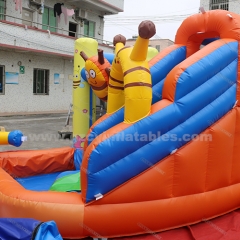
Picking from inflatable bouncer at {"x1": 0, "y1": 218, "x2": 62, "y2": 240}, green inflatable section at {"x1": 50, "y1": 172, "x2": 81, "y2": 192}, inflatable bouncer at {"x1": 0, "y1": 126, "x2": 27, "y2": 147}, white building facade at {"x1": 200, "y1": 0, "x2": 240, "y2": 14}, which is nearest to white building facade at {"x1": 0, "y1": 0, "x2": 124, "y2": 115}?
white building facade at {"x1": 200, "y1": 0, "x2": 240, "y2": 14}

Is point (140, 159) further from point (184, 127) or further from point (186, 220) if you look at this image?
point (186, 220)

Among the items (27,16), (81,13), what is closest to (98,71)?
(27,16)

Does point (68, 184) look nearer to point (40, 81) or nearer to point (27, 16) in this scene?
point (40, 81)

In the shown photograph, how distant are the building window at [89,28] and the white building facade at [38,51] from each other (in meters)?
0.06

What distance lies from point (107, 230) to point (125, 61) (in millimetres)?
1374

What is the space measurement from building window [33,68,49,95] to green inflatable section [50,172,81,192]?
9.62m

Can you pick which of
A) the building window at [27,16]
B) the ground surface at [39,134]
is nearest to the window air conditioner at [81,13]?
the building window at [27,16]

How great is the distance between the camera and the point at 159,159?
2566 millimetres

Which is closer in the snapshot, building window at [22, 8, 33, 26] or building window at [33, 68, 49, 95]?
building window at [22, 8, 33, 26]

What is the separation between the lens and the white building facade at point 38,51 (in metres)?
10.9

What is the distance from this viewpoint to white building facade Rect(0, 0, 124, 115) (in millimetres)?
10922

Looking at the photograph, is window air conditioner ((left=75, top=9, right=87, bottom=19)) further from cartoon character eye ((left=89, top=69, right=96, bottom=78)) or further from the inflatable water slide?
the inflatable water slide

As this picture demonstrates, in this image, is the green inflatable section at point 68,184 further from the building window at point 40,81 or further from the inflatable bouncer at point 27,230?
the building window at point 40,81

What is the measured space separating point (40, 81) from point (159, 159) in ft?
35.7
